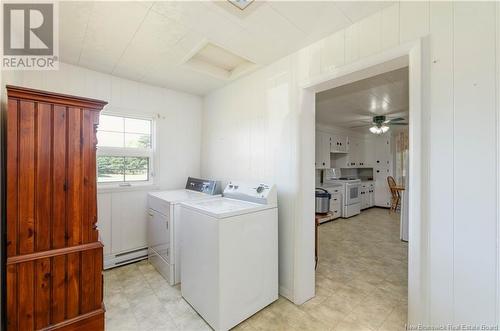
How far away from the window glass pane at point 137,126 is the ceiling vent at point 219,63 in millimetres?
1139

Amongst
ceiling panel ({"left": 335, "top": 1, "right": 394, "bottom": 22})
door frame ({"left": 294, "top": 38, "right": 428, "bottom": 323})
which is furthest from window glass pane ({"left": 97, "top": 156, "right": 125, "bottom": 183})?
ceiling panel ({"left": 335, "top": 1, "right": 394, "bottom": 22})

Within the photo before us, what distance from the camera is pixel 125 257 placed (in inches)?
111

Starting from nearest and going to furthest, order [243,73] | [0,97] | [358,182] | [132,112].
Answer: [0,97]
[243,73]
[132,112]
[358,182]

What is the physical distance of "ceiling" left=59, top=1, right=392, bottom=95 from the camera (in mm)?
1515

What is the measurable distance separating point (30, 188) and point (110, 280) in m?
1.52

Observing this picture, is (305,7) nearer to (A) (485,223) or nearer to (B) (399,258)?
(A) (485,223)

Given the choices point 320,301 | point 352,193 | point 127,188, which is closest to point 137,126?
point 127,188

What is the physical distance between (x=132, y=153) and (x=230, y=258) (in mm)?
A: 2055

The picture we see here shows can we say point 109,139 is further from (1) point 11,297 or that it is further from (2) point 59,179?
(1) point 11,297

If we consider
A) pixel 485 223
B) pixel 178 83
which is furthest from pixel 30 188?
pixel 485 223

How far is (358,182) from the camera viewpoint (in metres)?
5.92

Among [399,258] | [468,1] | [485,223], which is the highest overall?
[468,1]

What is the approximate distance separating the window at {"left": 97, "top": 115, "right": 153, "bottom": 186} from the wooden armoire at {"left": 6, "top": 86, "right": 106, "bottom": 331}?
1181 mm

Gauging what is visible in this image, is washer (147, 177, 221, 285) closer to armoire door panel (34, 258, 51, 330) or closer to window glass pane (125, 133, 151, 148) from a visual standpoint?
window glass pane (125, 133, 151, 148)
